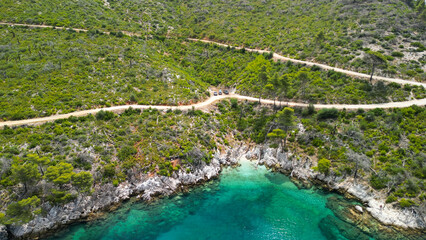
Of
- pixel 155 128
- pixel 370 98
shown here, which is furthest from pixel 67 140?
pixel 370 98

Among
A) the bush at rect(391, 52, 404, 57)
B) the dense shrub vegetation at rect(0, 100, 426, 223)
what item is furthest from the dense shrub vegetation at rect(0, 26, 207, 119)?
the bush at rect(391, 52, 404, 57)

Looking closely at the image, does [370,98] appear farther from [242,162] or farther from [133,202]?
[133,202]

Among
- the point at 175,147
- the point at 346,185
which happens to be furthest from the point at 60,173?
the point at 346,185

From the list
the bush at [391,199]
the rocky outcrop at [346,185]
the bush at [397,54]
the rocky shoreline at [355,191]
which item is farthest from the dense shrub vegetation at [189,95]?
the rocky shoreline at [355,191]

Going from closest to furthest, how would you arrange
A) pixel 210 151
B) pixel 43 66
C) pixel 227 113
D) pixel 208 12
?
pixel 210 151 → pixel 43 66 → pixel 227 113 → pixel 208 12

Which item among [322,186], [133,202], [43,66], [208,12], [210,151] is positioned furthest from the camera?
[208,12]

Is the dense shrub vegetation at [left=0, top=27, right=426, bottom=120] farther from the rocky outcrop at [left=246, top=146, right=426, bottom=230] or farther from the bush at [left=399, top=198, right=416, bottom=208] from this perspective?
the bush at [left=399, top=198, right=416, bottom=208]
